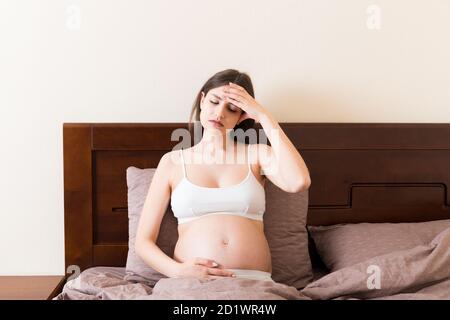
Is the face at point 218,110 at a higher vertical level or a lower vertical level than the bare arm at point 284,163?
higher

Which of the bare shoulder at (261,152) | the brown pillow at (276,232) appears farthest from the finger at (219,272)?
the bare shoulder at (261,152)

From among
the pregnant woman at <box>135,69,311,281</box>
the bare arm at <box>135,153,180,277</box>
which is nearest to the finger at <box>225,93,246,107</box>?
the pregnant woman at <box>135,69,311,281</box>

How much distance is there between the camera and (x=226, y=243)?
5.81 feet

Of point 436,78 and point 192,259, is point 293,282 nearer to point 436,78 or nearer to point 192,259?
point 192,259

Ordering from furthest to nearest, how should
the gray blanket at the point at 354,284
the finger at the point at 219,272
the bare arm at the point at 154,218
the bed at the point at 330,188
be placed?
the bed at the point at 330,188
the bare arm at the point at 154,218
the finger at the point at 219,272
the gray blanket at the point at 354,284

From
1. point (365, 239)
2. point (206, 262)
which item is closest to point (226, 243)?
point (206, 262)

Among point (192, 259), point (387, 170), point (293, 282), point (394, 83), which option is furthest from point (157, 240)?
point (394, 83)

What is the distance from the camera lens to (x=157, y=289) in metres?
1.61

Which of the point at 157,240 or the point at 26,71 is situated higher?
the point at 26,71

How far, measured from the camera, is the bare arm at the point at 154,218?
179 cm

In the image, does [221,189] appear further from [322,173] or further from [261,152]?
[322,173]

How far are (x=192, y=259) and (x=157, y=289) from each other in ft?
0.60

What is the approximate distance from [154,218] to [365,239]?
2.38 ft

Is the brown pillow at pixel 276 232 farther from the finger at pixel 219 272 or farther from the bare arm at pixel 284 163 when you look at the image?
the finger at pixel 219 272
